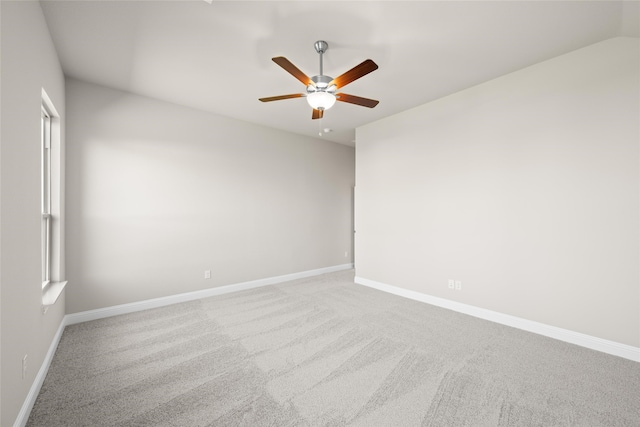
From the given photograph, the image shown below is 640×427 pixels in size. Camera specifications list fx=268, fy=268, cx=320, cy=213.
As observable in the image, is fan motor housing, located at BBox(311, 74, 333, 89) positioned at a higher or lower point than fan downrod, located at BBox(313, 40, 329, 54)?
lower

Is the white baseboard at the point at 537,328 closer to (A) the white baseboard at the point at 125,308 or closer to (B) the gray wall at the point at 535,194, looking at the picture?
(B) the gray wall at the point at 535,194

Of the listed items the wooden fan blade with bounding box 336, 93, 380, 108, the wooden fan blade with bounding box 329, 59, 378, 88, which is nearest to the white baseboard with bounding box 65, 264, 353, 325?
the wooden fan blade with bounding box 336, 93, 380, 108

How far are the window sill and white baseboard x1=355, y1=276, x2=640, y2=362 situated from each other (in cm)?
406

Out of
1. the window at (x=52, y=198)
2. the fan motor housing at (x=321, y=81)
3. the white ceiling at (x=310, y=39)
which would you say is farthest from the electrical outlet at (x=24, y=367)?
the fan motor housing at (x=321, y=81)

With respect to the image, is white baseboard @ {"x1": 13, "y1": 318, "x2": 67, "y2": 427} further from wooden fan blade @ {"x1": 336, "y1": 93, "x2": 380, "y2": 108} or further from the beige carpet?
wooden fan blade @ {"x1": 336, "y1": 93, "x2": 380, "y2": 108}

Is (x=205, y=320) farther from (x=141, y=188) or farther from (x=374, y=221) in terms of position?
(x=374, y=221)

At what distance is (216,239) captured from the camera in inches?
167

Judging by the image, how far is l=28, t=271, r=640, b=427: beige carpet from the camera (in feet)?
5.66

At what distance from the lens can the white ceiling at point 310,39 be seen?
2059mm

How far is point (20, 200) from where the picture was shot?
162 centimetres

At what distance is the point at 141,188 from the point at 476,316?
4.62 m

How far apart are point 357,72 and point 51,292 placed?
3.37 meters

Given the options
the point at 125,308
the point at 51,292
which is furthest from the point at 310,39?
the point at 125,308

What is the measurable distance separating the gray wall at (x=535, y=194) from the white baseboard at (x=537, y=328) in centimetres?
6
